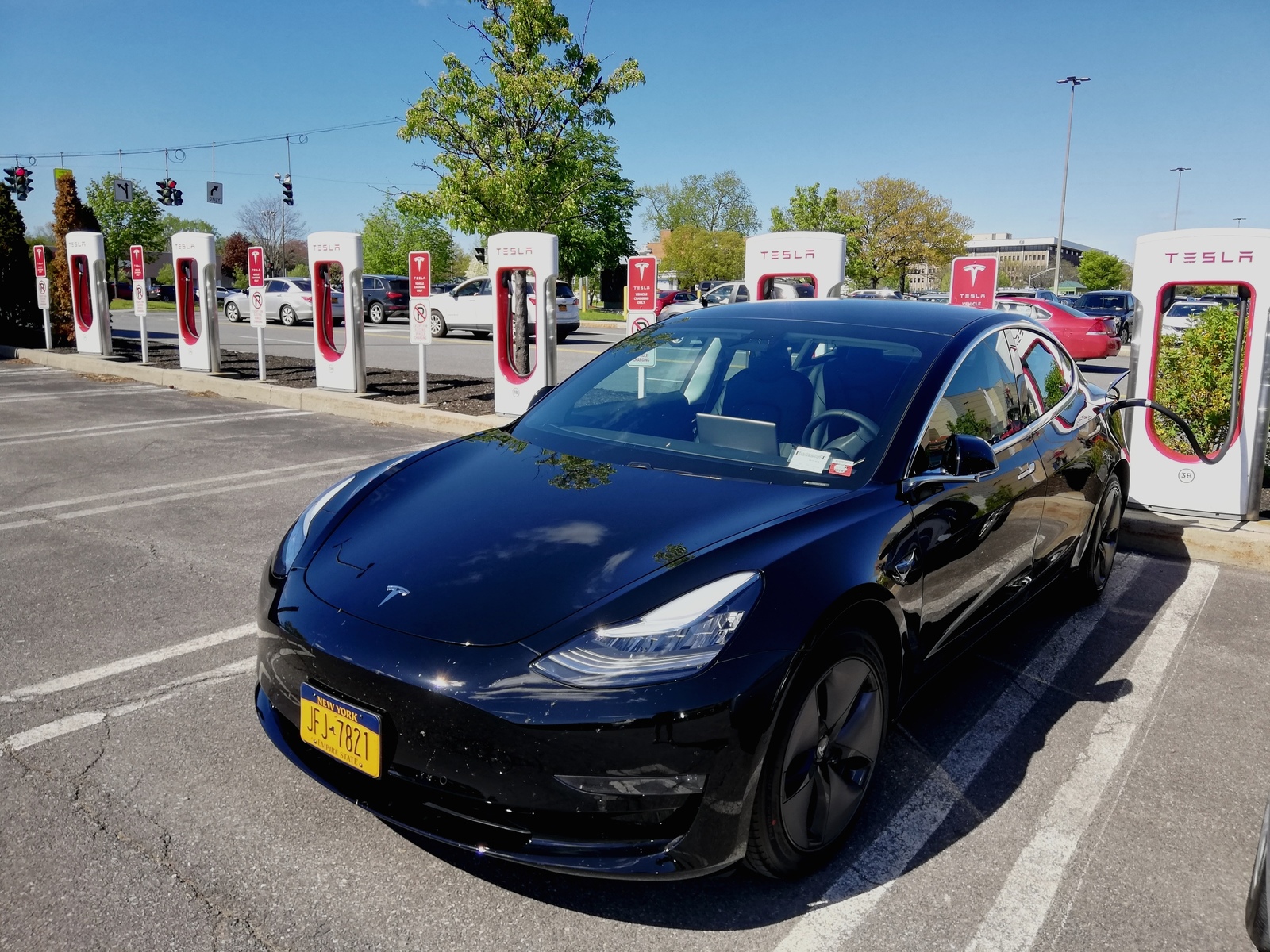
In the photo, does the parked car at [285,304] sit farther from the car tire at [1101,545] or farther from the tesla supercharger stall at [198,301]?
the car tire at [1101,545]

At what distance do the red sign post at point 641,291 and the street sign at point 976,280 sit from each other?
2927mm

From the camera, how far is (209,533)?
238 inches

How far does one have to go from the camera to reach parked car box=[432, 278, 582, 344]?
85.4ft

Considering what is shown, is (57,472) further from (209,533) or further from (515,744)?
(515,744)

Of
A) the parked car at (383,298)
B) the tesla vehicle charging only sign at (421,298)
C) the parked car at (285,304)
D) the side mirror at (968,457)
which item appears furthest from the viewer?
the parked car at (383,298)

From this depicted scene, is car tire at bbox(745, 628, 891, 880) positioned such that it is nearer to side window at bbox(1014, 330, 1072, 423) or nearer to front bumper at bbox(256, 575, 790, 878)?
front bumper at bbox(256, 575, 790, 878)

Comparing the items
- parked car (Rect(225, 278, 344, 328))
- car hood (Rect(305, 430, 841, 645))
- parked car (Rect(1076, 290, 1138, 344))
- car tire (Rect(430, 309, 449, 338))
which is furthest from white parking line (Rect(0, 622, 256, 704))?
parked car (Rect(1076, 290, 1138, 344))

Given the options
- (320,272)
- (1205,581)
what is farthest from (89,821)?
(320,272)

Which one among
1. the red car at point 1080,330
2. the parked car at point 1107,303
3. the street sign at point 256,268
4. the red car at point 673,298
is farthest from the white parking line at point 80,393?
the parked car at point 1107,303

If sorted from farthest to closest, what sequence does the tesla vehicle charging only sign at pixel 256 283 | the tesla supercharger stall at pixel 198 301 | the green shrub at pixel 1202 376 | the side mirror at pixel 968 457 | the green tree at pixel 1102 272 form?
the green tree at pixel 1102 272 < the tesla supercharger stall at pixel 198 301 < the tesla vehicle charging only sign at pixel 256 283 < the green shrub at pixel 1202 376 < the side mirror at pixel 968 457

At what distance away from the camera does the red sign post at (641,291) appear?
985 centimetres

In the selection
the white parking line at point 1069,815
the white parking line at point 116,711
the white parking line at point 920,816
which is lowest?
the white parking line at point 1069,815

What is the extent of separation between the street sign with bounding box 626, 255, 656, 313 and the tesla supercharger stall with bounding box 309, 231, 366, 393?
3956mm

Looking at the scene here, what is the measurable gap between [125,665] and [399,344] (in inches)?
786
